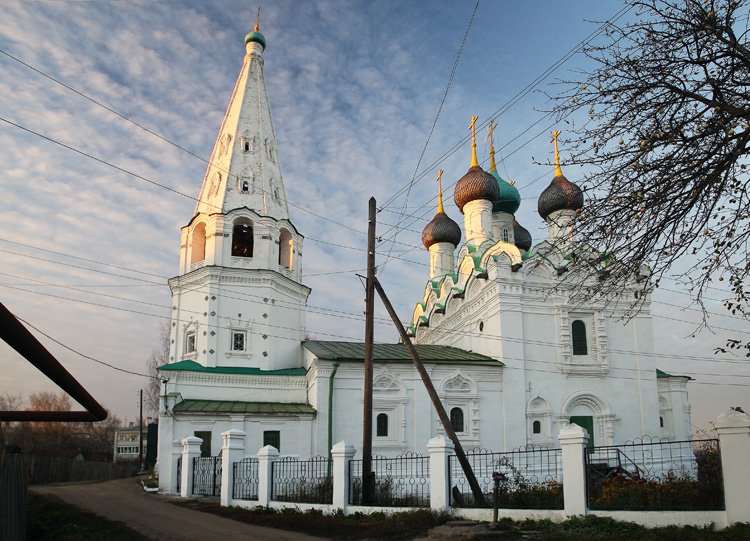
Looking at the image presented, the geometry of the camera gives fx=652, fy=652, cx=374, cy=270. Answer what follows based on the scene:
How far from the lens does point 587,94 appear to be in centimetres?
720

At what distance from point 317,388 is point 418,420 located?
323 centimetres

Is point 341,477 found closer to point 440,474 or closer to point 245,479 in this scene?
point 440,474

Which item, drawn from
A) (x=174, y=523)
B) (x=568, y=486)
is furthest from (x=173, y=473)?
(x=568, y=486)

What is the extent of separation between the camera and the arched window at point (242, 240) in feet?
73.4

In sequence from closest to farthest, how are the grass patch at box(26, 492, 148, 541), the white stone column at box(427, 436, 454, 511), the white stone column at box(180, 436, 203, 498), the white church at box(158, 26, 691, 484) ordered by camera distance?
1. the grass patch at box(26, 492, 148, 541)
2. the white stone column at box(427, 436, 454, 511)
3. the white stone column at box(180, 436, 203, 498)
4. the white church at box(158, 26, 691, 484)

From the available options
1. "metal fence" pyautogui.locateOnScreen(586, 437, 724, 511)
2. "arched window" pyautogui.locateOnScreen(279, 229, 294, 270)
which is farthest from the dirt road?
"arched window" pyautogui.locateOnScreen(279, 229, 294, 270)

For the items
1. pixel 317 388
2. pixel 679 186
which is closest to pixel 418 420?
pixel 317 388

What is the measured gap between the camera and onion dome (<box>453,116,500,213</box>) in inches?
982

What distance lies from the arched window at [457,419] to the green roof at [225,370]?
4.88 m

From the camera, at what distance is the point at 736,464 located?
8016 mm

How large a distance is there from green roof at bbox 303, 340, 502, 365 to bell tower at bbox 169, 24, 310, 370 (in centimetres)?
141

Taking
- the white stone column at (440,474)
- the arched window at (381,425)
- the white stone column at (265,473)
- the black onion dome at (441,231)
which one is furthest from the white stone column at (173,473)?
the black onion dome at (441,231)

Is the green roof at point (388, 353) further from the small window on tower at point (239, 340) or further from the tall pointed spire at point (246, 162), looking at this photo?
the tall pointed spire at point (246, 162)

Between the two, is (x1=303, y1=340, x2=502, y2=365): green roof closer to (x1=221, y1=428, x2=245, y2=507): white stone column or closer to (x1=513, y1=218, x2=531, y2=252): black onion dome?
(x1=221, y1=428, x2=245, y2=507): white stone column
